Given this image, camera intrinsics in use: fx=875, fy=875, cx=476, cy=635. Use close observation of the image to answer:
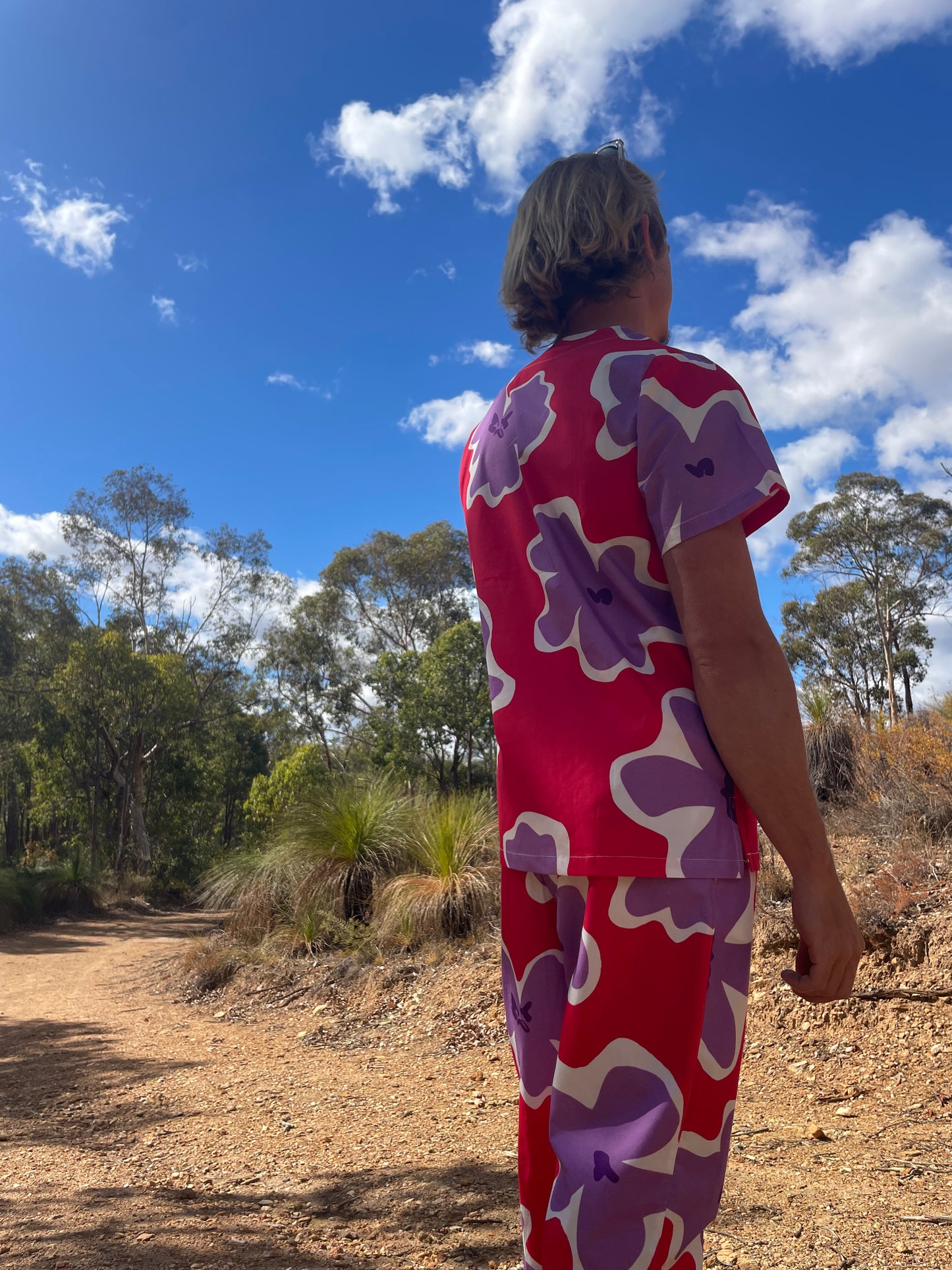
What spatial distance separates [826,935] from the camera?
889 mm

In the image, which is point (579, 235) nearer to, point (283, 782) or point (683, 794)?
point (683, 794)

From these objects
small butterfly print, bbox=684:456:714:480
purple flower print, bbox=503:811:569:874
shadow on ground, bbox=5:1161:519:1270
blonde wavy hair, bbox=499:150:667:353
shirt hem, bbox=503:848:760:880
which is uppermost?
blonde wavy hair, bbox=499:150:667:353

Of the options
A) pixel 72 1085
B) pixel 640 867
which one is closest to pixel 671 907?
pixel 640 867

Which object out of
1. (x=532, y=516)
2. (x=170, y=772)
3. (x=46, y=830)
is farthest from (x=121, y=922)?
(x=532, y=516)

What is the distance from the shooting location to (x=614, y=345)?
0.99 metres

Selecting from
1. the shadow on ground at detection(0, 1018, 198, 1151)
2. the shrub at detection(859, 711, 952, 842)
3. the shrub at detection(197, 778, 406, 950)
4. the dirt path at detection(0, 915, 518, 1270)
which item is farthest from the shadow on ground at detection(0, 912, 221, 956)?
the shrub at detection(859, 711, 952, 842)

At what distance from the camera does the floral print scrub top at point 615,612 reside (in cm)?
85

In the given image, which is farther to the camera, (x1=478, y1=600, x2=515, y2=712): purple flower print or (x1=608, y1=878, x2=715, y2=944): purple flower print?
(x1=478, y1=600, x2=515, y2=712): purple flower print

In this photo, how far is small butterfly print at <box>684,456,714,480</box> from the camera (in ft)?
2.91

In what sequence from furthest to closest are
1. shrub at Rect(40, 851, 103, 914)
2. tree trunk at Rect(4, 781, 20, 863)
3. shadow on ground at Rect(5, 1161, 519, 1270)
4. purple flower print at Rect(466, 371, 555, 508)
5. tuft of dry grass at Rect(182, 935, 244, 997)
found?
tree trunk at Rect(4, 781, 20, 863)
shrub at Rect(40, 851, 103, 914)
tuft of dry grass at Rect(182, 935, 244, 997)
shadow on ground at Rect(5, 1161, 519, 1270)
purple flower print at Rect(466, 371, 555, 508)

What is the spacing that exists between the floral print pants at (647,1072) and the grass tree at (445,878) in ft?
16.6

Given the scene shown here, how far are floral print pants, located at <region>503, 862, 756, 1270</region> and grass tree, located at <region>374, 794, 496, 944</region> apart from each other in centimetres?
506

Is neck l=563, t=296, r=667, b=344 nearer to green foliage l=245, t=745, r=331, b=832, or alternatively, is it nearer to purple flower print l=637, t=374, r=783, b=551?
purple flower print l=637, t=374, r=783, b=551

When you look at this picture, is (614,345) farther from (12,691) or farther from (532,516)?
(12,691)
